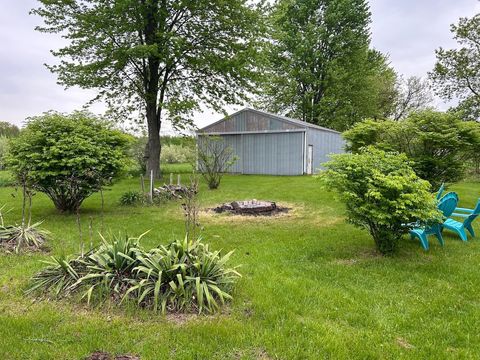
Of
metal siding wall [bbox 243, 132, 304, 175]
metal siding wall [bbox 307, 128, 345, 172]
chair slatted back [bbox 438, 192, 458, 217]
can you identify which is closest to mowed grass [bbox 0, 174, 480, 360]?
chair slatted back [bbox 438, 192, 458, 217]

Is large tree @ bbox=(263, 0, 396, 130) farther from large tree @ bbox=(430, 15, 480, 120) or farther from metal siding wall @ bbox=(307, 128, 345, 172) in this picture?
large tree @ bbox=(430, 15, 480, 120)

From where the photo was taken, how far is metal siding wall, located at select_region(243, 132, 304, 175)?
18.6m

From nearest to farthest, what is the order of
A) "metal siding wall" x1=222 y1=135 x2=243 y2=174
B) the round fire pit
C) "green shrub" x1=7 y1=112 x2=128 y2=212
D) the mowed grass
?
the mowed grass, "green shrub" x1=7 y1=112 x2=128 y2=212, the round fire pit, "metal siding wall" x1=222 y1=135 x2=243 y2=174

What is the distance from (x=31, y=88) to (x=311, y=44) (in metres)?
19.7

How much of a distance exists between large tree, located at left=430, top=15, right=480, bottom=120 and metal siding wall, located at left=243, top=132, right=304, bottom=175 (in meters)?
9.51

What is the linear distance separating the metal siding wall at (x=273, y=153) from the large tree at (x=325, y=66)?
256 inches

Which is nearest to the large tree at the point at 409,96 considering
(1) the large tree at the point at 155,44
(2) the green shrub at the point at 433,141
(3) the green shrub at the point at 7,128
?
(1) the large tree at the point at 155,44

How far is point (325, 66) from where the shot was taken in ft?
87.6

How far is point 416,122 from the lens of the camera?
8102 mm

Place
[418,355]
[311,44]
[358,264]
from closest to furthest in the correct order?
1. [418,355]
2. [358,264]
3. [311,44]

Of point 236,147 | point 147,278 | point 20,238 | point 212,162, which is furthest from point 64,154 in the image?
point 236,147

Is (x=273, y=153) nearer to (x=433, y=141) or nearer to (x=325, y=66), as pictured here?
(x=325, y=66)

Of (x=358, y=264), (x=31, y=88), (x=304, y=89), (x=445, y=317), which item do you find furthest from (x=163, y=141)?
(x=445, y=317)

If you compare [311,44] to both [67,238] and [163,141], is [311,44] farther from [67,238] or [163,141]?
[67,238]
